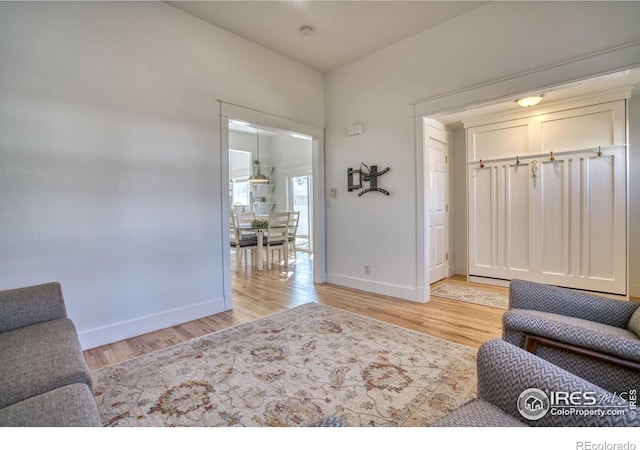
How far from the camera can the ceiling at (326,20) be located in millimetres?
2814

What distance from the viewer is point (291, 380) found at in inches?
73.1

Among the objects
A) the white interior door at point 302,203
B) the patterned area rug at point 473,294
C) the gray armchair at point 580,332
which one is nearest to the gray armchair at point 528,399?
the gray armchair at point 580,332

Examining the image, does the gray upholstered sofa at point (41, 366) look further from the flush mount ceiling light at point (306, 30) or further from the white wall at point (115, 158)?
the flush mount ceiling light at point (306, 30)

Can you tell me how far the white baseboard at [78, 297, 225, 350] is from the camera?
2375mm

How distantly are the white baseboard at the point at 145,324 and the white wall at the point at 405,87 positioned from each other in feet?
6.02

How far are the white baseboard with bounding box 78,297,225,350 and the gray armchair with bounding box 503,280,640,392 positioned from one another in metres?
2.64

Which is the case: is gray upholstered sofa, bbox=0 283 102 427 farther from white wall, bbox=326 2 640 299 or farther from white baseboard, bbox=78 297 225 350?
white wall, bbox=326 2 640 299

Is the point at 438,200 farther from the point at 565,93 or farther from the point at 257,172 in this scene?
the point at 257,172

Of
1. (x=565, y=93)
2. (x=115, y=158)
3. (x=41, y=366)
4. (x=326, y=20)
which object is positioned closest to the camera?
(x=41, y=366)

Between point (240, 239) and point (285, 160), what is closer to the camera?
point (240, 239)

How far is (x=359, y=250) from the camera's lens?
13.1ft

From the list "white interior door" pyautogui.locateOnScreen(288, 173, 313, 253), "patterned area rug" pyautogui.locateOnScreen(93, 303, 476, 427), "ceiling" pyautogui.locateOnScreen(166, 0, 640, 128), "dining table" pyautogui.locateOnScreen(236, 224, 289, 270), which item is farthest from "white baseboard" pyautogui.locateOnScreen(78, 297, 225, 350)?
"white interior door" pyautogui.locateOnScreen(288, 173, 313, 253)

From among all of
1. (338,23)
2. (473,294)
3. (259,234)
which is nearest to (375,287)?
(473,294)

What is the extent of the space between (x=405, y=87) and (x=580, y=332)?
3011 mm
